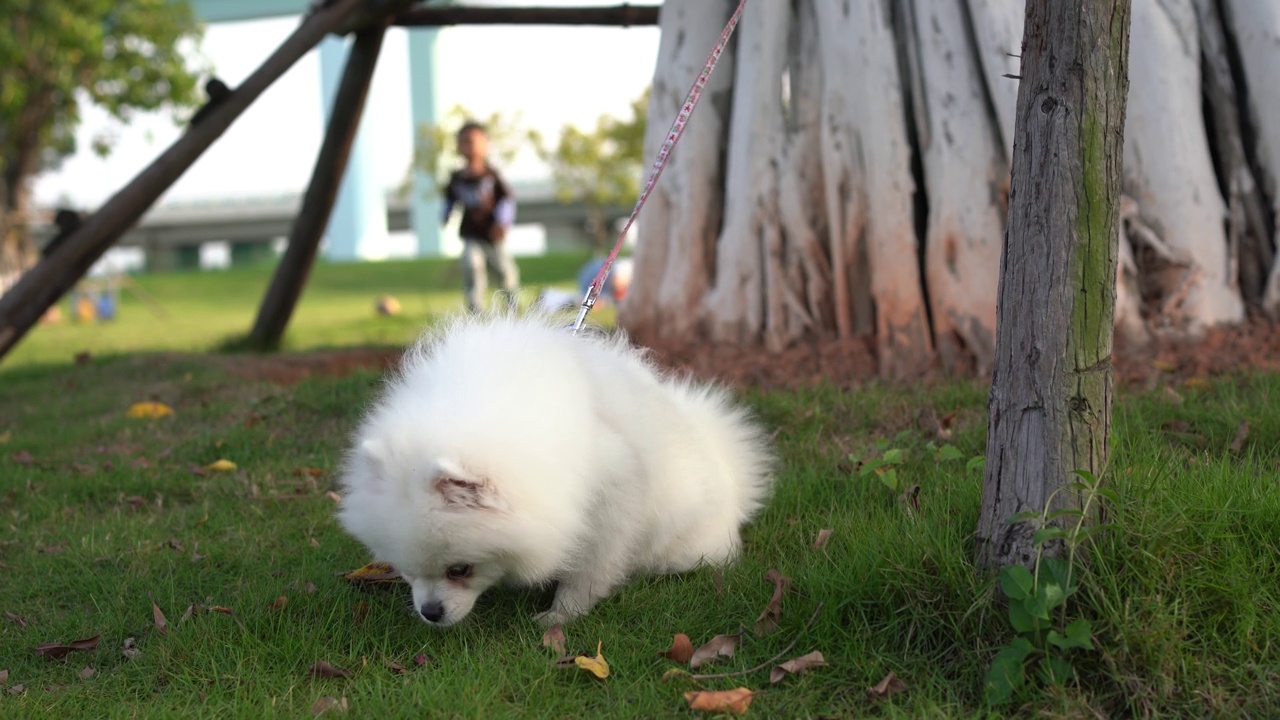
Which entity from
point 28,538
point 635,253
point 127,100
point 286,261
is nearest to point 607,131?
point 127,100

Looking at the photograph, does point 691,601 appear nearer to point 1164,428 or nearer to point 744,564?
point 744,564

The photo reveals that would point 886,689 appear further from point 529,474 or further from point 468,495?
point 468,495

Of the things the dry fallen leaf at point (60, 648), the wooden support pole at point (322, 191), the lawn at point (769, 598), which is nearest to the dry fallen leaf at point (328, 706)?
the lawn at point (769, 598)

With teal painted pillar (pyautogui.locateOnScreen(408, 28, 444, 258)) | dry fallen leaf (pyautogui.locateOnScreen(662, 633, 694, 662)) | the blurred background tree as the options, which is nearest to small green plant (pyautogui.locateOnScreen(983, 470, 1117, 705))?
dry fallen leaf (pyautogui.locateOnScreen(662, 633, 694, 662))

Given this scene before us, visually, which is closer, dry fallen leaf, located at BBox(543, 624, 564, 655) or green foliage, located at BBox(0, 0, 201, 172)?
dry fallen leaf, located at BBox(543, 624, 564, 655)

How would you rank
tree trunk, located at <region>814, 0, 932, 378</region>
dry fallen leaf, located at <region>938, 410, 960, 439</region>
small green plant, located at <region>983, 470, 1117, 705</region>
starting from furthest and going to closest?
tree trunk, located at <region>814, 0, 932, 378</region> < dry fallen leaf, located at <region>938, 410, 960, 439</region> < small green plant, located at <region>983, 470, 1117, 705</region>

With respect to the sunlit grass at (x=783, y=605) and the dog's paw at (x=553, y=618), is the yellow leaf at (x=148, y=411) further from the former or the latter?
the dog's paw at (x=553, y=618)

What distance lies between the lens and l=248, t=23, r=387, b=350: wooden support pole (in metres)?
7.84

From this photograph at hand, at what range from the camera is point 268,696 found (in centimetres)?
266

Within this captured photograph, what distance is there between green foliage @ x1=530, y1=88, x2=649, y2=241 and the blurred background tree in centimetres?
1154

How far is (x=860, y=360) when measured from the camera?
538cm

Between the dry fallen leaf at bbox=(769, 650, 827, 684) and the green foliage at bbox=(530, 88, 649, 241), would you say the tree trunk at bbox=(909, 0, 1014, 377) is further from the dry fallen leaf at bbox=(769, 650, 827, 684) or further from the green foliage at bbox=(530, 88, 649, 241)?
the green foliage at bbox=(530, 88, 649, 241)

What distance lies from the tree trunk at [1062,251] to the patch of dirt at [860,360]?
7.37ft

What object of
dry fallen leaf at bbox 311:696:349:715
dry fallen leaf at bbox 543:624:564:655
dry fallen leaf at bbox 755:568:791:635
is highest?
A: dry fallen leaf at bbox 755:568:791:635
